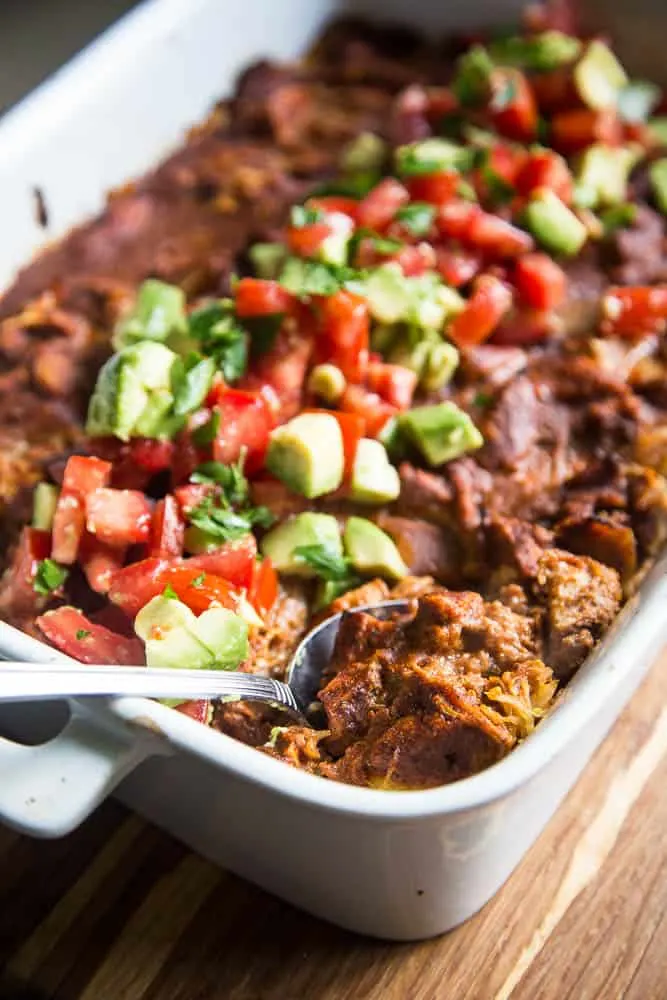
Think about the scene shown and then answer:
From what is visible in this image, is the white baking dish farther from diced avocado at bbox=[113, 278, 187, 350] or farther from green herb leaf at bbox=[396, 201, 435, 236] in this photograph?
green herb leaf at bbox=[396, 201, 435, 236]

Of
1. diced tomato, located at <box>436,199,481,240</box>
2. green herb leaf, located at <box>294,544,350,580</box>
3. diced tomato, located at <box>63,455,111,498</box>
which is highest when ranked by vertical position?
diced tomato, located at <box>63,455,111,498</box>

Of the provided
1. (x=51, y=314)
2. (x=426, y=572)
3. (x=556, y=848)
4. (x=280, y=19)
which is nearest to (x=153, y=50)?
(x=280, y=19)

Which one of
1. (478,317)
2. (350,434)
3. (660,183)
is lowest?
(660,183)

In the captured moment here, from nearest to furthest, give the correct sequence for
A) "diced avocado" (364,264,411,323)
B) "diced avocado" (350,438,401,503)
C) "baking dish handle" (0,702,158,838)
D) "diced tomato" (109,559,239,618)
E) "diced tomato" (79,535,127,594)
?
"baking dish handle" (0,702,158,838), "diced tomato" (109,559,239,618), "diced tomato" (79,535,127,594), "diced avocado" (350,438,401,503), "diced avocado" (364,264,411,323)

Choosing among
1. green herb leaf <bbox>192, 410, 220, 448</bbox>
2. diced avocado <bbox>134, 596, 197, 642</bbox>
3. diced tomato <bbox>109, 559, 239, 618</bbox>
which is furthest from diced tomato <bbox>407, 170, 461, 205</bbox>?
diced avocado <bbox>134, 596, 197, 642</bbox>

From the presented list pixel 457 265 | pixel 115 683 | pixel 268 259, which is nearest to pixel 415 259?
pixel 457 265

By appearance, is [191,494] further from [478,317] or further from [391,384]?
[478,317]
